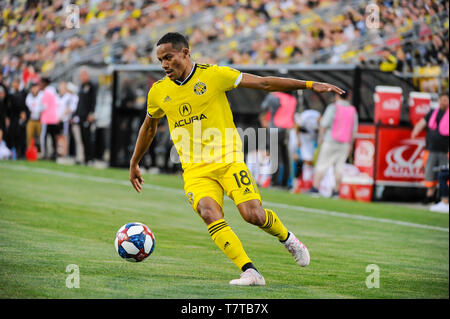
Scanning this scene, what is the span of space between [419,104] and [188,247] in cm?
938

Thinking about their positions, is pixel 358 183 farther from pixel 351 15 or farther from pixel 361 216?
pixel 351 15

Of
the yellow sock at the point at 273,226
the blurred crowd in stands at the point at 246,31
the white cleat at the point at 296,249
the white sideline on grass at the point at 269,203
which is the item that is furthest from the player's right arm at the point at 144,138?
the blurred crowd in stands at the point at 246,31

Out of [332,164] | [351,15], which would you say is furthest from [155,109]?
[351,15]

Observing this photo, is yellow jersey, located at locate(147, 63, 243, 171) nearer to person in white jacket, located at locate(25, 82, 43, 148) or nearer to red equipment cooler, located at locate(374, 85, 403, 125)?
red equipment cooler, located at locate(374, 85, 403, 125)

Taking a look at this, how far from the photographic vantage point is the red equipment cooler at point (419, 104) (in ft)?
57.1

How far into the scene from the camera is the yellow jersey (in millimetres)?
7211

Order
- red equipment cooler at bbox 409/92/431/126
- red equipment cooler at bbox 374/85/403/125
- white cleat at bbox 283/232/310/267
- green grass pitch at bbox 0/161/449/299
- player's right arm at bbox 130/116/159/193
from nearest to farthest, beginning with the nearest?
1. green grass pitch at bbox 0/161/449/299
2. white cleat at bbox 283/232/310/267
3. player's right arm at bbox 130/116/159/193
4. red equipment cooler at bbox 374/85/403/125
5. red equipment cooler at bbox 409/92/431/126

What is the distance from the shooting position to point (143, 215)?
12.7m

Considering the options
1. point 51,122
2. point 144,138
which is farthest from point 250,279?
point 51,122

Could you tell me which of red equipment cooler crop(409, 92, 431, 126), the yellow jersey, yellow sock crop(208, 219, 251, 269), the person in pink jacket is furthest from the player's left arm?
the person in pink jacket

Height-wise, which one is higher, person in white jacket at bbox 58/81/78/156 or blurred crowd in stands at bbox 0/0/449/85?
blurred crowd in stands at bbox 0/0/449/85

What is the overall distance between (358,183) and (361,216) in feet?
11.0

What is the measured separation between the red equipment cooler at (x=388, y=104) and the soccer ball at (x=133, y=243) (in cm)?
1075

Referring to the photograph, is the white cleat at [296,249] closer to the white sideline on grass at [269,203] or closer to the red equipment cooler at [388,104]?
the white sideline on grass at [269,203]
